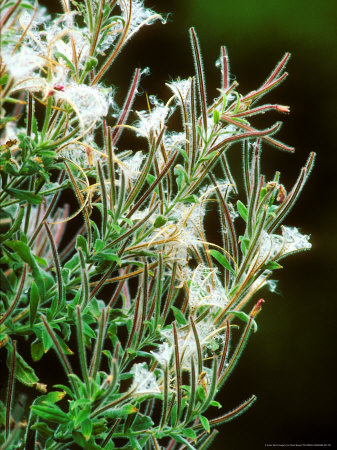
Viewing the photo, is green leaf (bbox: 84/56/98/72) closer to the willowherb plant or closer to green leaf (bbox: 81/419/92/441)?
the willowherb plant

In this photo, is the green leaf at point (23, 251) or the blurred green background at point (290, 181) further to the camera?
the blurred green background at point (290, 181)

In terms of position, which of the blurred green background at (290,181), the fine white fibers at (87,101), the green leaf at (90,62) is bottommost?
the blurred green background at (290,181)

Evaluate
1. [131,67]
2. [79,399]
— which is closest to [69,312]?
[79,399]

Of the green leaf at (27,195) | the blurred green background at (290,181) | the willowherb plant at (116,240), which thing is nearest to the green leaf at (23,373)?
the willowherb plant at (116,240)

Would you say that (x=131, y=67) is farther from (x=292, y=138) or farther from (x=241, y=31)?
(x=292, y=138)

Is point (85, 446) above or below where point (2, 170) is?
below

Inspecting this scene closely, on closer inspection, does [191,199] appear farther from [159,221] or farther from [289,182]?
[289,182]

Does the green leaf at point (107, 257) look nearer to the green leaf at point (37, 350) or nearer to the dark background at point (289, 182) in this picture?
the green leaf at point (37, 350)

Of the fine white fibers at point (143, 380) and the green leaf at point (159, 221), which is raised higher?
the green leaf at point (159, 221)
